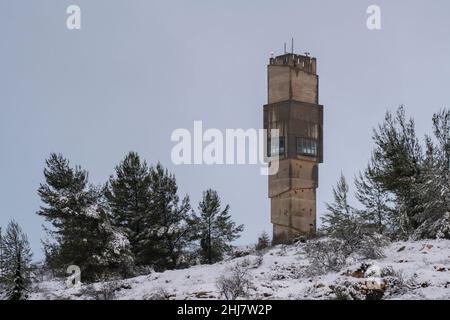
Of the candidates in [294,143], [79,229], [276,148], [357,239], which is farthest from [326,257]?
[276,148]

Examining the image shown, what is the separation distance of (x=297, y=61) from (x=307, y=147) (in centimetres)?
572

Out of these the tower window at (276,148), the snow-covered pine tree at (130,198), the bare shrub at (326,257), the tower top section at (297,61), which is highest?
the tower top section at (297,61)

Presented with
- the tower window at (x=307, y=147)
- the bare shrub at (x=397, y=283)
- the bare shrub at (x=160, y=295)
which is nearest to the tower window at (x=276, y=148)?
the tower window at (x=307, y=147)

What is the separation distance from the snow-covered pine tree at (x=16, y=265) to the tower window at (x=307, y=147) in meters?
18.1

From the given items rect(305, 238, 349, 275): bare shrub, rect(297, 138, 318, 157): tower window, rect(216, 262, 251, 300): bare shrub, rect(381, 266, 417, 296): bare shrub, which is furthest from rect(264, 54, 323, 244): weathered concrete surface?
rect(381, 266, 417, 296): bare shrub

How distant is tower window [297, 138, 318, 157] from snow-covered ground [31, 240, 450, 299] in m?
15.1

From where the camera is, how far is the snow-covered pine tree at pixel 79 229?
125 ft

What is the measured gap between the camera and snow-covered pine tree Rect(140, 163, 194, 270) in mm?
41594

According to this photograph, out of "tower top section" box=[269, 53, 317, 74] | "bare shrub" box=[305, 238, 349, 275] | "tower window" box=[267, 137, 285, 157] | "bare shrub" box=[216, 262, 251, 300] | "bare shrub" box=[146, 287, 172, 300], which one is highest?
"tower top section" box=[269, 53, 317, 74]

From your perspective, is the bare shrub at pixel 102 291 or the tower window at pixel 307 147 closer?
the bare shrub at pixel 102 291

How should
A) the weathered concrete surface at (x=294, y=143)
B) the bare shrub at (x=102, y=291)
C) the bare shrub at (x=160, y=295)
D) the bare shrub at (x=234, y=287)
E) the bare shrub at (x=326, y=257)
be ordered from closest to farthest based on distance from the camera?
the bare shrub at (x=234, y=287) → the bare shrub at (x=160, y=295) → the bare shrub at (x=326, y=257) → the bare shrub at (x=102, y=291) → the weathered concrete surface at (x=294, y=143)

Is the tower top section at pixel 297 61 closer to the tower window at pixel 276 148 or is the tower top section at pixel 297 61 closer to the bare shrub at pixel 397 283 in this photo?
the tower window at pixel 276 148

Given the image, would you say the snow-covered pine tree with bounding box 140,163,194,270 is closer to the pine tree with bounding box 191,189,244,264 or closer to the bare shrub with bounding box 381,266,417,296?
the pine tree with bounding box 191,189,244,264

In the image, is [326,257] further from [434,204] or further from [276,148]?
[276,148]
